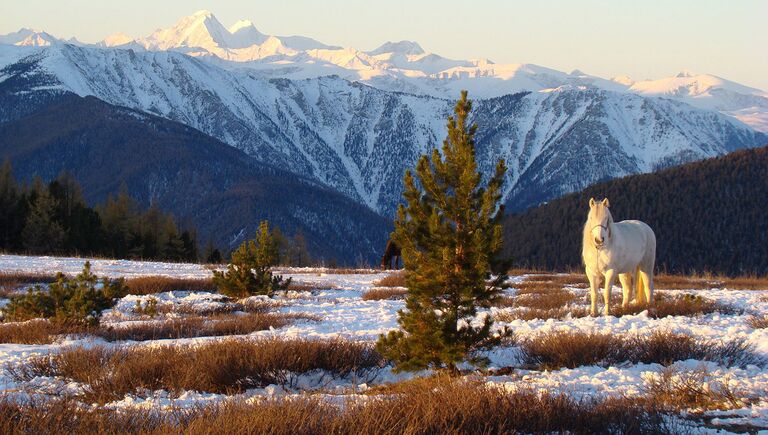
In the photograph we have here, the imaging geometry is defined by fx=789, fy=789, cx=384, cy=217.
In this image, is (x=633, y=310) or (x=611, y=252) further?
(x=611, y=252)

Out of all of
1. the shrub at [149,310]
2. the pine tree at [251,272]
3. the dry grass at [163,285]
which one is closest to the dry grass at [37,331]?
the shrub at [149,310]

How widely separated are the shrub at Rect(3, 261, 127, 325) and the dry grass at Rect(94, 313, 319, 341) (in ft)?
1.72

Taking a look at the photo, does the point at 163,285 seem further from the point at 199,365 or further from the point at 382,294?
the point at 199,365

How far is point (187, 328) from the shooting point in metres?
12.6

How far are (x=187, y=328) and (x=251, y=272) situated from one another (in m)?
6.74

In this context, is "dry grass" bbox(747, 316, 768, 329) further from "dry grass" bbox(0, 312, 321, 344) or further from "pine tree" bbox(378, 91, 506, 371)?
"dry grass" bbox(0, 312, 321, 344)

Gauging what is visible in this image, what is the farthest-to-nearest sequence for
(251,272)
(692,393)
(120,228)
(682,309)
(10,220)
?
(120,228) < (10,220) < (251,272) < (682,309) < (692,393)

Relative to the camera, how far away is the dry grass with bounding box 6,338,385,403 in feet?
26.0

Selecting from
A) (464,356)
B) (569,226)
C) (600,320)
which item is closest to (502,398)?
(464,356)

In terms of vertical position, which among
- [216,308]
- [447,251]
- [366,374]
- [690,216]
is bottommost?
[366,374]

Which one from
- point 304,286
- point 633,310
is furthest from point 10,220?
point 633,310

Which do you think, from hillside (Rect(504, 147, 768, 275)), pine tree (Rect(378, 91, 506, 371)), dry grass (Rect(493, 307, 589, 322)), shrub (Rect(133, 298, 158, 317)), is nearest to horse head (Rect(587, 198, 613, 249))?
dry grass (Rect(493, 307, 589, 322))

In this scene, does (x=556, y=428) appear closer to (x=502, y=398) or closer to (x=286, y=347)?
(x=502, y=398)

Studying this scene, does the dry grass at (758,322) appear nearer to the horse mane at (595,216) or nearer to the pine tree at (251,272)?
the horse mane at (595,216)
